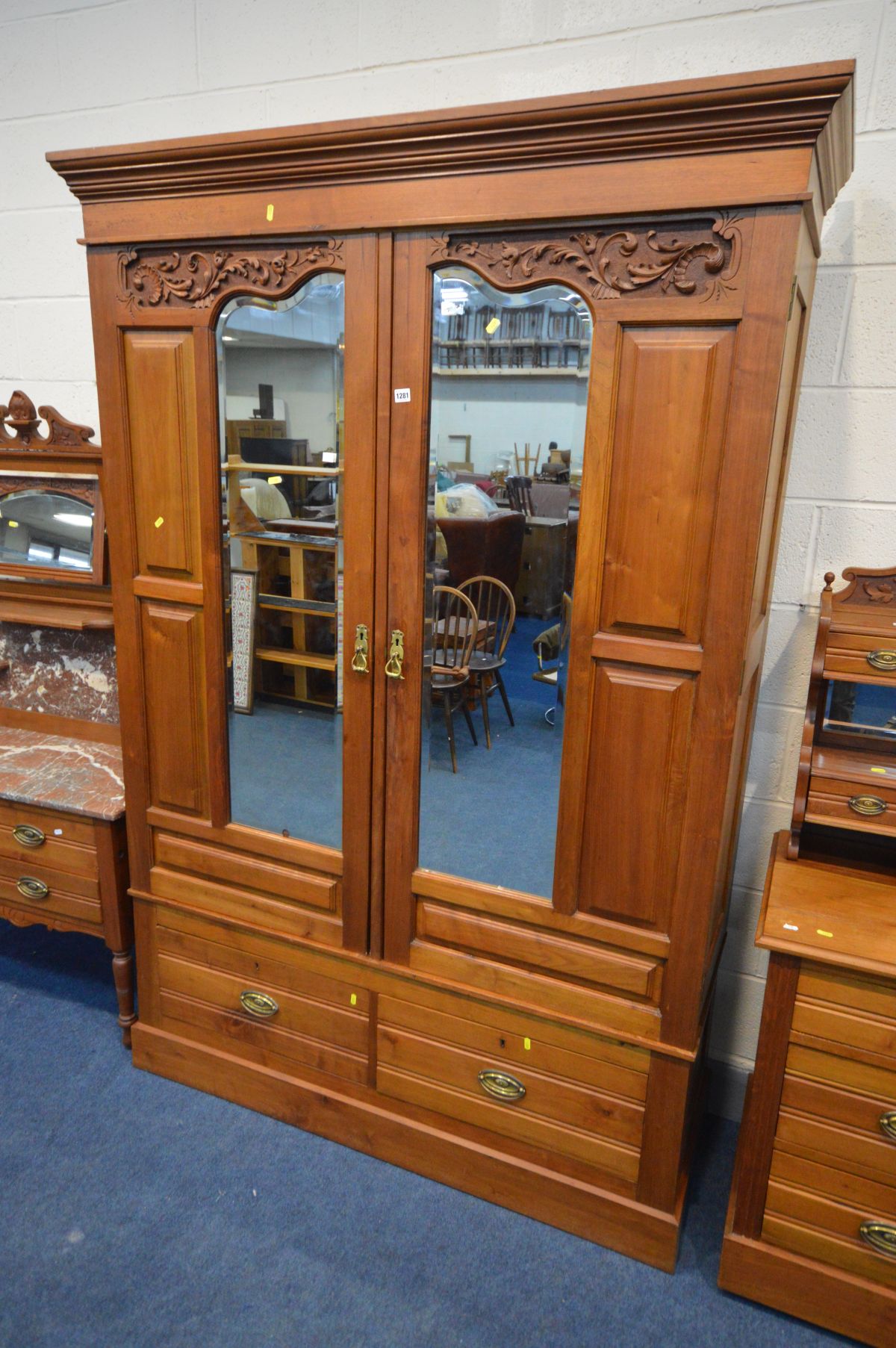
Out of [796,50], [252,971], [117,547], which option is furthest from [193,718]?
[796,50]

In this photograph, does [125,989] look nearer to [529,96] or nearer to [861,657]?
[861,657]

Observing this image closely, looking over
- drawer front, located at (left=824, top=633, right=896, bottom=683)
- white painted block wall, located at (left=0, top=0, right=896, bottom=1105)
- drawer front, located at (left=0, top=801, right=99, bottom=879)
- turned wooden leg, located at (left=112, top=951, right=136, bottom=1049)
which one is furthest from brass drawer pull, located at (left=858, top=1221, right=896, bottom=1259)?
drawer front, located at (left=0, top=801, right=99, bottom=879)

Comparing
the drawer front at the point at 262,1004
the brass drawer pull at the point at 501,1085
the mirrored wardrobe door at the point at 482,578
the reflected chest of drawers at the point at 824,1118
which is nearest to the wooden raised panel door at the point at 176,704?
the drawer front at the point at 262,1004

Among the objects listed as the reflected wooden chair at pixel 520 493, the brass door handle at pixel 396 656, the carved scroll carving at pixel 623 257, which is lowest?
the brass door handle at pixel 396 656

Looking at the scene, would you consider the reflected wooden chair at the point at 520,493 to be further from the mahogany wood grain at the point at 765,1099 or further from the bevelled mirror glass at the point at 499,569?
the mahogany wood grain at the point at 765,1099

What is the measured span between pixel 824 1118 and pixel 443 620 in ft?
3.52

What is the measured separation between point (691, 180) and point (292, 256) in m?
0.67

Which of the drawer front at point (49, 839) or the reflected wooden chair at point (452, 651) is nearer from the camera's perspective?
the reflected wooden chair at point (452, 651)

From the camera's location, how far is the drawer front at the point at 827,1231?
4.73 ft

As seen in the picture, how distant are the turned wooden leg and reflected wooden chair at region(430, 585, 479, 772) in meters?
1.05

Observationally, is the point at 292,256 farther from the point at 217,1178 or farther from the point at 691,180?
the point at 217,1178

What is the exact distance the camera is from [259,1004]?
1.89m

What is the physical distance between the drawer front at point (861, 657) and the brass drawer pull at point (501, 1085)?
98cm

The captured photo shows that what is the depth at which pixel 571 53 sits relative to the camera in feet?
5.53
